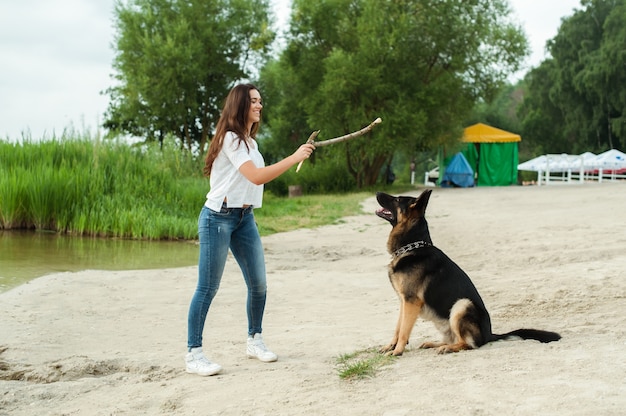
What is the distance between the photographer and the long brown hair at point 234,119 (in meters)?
4.95

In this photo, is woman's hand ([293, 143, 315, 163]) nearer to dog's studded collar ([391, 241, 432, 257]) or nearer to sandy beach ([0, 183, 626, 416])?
dog's studded collar ([391, 241, 432, 257])

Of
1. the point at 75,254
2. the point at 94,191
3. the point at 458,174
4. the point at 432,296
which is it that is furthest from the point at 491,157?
the point at 432,296

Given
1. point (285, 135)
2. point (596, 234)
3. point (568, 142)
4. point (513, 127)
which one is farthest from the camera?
point (513, 127)

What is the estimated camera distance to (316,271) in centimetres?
1035

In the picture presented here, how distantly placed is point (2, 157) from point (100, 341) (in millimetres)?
12715

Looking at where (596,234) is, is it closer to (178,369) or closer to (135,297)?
(135,297)

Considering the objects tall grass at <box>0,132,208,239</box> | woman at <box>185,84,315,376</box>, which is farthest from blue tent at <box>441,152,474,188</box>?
woman at <box>185,84,315,376</box>

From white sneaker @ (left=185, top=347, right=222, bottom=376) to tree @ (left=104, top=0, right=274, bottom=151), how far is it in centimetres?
3104

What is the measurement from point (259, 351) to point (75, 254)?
8102 millimetres

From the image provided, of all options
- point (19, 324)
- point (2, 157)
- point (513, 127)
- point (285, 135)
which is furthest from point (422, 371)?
point (513, 127)

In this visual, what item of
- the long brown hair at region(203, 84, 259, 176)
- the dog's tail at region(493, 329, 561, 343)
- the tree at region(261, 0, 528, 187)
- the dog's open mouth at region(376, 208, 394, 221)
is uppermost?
the tree at region(261, 0, 528, 187)

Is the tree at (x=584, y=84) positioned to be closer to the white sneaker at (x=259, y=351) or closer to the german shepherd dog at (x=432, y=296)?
the german shepherd dog at (x=432, y=296)

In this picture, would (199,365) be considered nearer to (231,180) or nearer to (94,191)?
(231,180)

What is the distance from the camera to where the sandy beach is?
152 inches
